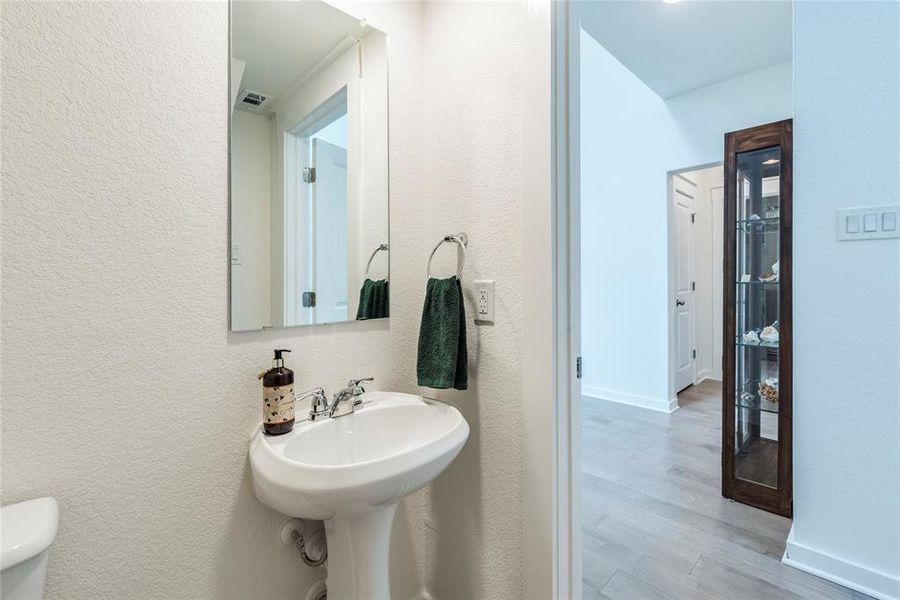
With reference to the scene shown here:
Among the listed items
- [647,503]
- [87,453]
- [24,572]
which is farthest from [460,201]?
[647,503]

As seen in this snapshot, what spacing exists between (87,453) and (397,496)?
0.64m

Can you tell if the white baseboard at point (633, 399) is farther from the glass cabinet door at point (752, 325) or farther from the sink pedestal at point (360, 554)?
the sink pedestal at point (360, 554)

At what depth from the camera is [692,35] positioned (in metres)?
2.51

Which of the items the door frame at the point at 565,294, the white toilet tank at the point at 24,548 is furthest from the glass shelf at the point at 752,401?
the white toilet tank at the point at 24,548

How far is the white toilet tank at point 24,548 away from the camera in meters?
0.62

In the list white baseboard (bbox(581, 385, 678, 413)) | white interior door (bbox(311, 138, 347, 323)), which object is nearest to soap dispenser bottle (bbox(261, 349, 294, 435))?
white interior door (bbox(311, 138, 347, 323))

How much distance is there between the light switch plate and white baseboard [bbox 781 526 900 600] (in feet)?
3.93

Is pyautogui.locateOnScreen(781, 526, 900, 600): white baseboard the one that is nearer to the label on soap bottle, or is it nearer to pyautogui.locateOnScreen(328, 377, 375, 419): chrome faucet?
→ pyautogui.locateOnScreen(328, 377, 375, 419): chrome faucet

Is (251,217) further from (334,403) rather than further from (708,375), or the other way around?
(708,375)

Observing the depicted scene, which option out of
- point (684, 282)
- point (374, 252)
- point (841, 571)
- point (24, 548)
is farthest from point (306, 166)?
point (684, 282)

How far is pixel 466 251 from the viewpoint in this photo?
1.26m

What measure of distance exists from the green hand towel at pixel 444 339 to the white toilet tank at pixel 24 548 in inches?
32.4

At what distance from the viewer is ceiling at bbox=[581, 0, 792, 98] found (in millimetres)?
2242

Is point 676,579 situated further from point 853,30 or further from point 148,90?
point 148,90
